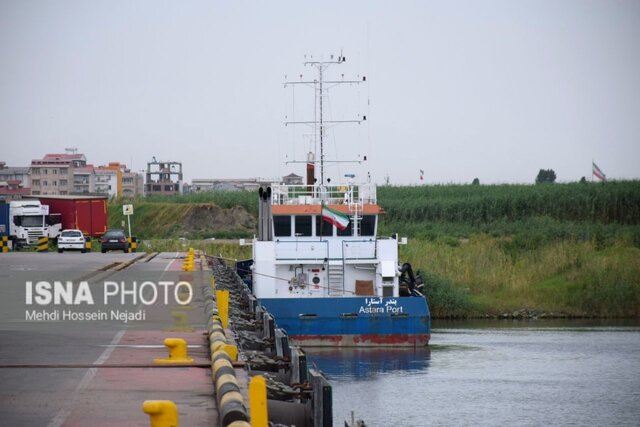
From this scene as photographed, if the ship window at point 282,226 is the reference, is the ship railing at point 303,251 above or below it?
below

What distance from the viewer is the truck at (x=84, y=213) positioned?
263 feet

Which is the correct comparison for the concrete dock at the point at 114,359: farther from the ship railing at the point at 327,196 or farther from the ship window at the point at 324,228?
the ship railing at the point at 327,196

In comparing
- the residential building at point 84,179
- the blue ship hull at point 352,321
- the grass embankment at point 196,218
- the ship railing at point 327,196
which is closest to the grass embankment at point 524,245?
the grass embankment at point 196,218

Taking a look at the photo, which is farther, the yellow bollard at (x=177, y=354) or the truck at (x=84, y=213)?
the truck at (x=84, y=213)

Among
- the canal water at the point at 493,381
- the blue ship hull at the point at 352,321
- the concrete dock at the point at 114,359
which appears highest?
the concrete dock at the point at 114,359

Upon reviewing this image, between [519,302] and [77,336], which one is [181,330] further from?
[519,302]

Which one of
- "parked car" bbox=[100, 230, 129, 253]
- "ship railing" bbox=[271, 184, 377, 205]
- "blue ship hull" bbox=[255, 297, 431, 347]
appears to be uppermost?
"ship railing" bbox=[271, 184, 377, 205]

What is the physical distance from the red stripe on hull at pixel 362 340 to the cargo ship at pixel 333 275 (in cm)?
3

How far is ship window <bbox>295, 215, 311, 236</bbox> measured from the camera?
1673 inches

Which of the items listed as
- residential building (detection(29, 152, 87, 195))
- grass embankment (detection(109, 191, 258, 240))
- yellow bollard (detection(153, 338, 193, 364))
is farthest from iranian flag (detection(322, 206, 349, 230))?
residential building (detection(29, 152, 87, 195))

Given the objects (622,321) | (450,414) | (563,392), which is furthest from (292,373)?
(622,321)

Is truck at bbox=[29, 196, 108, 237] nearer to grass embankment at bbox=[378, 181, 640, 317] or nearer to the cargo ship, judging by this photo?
grass embankment at bbox=[378, 181, 640, 317]

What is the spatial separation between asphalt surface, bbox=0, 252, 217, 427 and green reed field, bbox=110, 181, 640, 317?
110 feet

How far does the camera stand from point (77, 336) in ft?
67.8
